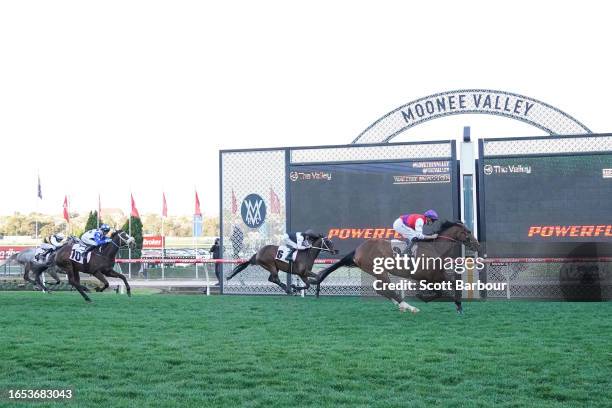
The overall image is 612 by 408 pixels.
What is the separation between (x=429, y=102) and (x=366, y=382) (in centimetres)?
1263

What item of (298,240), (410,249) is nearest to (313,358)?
(410,249)

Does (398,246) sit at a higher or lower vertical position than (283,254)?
higher

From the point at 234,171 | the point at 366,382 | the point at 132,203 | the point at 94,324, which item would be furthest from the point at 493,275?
the point at 132,203

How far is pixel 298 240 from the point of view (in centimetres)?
1638

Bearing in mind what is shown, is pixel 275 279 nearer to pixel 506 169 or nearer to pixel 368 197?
pixel 368 197

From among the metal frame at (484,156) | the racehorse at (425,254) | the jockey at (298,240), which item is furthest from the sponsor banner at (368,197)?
the racehorse at (425,254)

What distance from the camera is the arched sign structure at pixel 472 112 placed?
57.1ft

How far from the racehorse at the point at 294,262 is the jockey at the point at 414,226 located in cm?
346

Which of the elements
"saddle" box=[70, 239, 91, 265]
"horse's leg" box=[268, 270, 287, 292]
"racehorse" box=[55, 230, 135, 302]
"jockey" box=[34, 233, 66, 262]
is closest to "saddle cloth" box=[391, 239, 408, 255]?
"horse's leg" box=[268, 270, 287, 292]

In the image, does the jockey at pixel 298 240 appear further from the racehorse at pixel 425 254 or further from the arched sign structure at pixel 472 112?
the racehorse at pixel 425 254

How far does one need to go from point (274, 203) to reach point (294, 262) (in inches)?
87.8

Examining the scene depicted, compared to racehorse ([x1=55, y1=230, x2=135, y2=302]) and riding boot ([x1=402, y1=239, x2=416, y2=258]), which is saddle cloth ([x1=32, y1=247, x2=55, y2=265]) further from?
riding boot ([x1=402, y1=239, x2=416, y2=258])

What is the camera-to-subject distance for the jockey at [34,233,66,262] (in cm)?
1836

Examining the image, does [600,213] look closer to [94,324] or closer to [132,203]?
[94,324]
